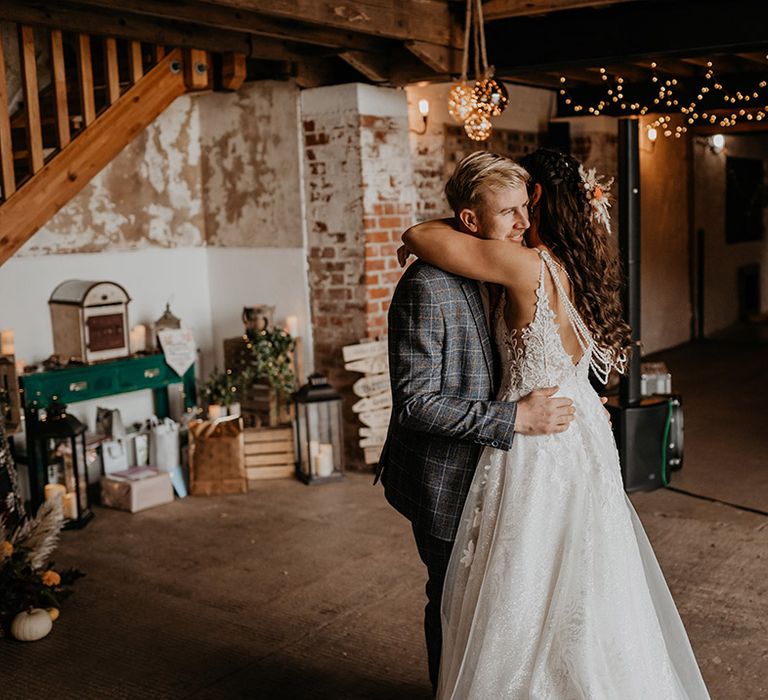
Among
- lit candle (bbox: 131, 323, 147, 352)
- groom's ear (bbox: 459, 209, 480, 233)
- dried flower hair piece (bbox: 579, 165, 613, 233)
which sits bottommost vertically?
lit candle (bbox: 131, 323, 147, 352)

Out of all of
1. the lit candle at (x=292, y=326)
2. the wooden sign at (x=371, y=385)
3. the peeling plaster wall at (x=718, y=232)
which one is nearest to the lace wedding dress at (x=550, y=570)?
the wooden sign at (x=371, y=385)

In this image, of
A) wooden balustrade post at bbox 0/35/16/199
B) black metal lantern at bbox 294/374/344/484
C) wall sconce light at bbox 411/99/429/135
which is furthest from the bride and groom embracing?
wall sconce light at bbox 411/99/429/135

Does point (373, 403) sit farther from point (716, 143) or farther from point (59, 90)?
point (716, 143)

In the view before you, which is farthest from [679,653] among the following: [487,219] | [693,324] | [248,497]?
[693,324]

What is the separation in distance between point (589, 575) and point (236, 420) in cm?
346

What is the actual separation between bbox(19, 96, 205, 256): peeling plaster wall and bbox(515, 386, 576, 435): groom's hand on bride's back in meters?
4.04

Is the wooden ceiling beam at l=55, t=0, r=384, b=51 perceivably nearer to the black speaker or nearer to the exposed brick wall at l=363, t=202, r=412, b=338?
the exposed brick wall at l=363, t=202, r=412, b=338

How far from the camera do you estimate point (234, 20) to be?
16.1 feet

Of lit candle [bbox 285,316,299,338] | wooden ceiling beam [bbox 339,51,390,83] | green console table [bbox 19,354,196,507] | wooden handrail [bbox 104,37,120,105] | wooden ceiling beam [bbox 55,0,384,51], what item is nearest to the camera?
wooden ceiling beam [bbox 55,0,384,51]

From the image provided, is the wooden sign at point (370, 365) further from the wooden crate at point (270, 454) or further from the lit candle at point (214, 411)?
the lit candle at point (214, 411)

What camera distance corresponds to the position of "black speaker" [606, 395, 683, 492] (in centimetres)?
530

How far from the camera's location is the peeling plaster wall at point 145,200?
5.91 meters

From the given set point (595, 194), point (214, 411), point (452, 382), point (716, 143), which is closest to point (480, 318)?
point (452, 382)

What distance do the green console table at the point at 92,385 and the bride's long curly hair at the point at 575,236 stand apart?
3414 mm
